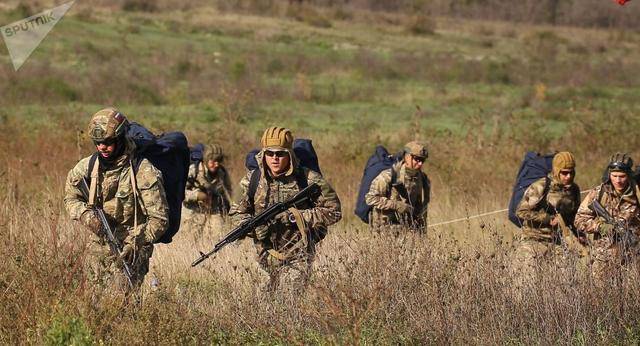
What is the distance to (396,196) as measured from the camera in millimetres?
11141

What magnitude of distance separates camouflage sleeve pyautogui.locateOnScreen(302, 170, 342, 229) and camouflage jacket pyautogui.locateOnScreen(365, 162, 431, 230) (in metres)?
2.58

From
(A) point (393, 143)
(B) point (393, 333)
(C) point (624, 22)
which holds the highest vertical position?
(B) point (393, 333)

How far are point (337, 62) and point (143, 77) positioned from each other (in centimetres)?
864

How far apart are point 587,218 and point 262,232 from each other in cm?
288

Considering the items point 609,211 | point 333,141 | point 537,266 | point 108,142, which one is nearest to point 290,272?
point 108,142

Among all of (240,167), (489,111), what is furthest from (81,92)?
(240,167)

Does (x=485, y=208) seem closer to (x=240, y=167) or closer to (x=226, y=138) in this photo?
(x=240, y=167)

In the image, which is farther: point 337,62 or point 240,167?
point 337,62

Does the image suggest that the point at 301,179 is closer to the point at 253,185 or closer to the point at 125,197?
the point at 253,185

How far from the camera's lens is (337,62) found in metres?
37.7

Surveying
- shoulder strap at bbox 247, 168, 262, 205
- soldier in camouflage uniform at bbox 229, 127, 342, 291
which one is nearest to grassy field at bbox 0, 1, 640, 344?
soldier in camouflage uniform at bbox 229, 127, 342, 291

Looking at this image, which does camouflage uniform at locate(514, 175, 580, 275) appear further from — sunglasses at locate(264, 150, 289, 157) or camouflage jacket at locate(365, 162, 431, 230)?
sunglasses at locate(264, 150, 289, 157)

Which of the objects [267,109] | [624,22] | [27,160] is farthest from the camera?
[624,22]

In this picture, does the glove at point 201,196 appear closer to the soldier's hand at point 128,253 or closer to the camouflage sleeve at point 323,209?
the camouflage sleeve at point 323,209
